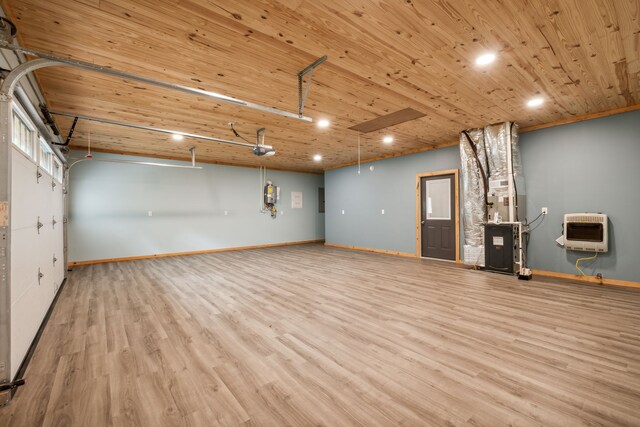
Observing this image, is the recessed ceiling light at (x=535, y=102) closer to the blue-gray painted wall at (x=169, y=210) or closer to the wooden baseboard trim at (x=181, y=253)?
the blue-gray painted wall at (x=169, y=210)

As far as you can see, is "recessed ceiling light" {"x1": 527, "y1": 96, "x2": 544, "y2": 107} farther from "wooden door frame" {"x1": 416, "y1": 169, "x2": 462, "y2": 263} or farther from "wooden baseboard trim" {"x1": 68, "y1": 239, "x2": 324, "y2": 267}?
"wooden baseboard trim" {"x1": 68, "y1": 239, "x2": 324, "y2": 267}

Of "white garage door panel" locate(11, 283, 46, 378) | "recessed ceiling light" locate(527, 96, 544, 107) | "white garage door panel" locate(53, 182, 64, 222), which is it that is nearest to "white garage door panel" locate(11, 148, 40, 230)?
"white garage door panel" locate(11, 283, 46, 378)

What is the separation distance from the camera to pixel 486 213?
530 centimetres

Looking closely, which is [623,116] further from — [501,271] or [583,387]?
[583,387]

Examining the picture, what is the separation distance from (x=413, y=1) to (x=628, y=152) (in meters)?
4.70

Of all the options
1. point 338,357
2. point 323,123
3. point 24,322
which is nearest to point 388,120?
point 323,123

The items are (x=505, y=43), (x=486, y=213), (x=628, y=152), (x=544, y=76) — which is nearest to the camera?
(x=505, y=43)

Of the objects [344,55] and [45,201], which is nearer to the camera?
[344,55]

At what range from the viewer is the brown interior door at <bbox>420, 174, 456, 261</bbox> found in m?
6.43

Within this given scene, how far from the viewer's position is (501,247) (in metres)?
5.05

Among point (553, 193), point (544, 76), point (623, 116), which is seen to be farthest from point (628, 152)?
point (544, 76)

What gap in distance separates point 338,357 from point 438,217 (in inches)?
210

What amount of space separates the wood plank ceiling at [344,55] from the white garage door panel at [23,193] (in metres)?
1.12

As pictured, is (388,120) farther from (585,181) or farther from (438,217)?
(585,181)
